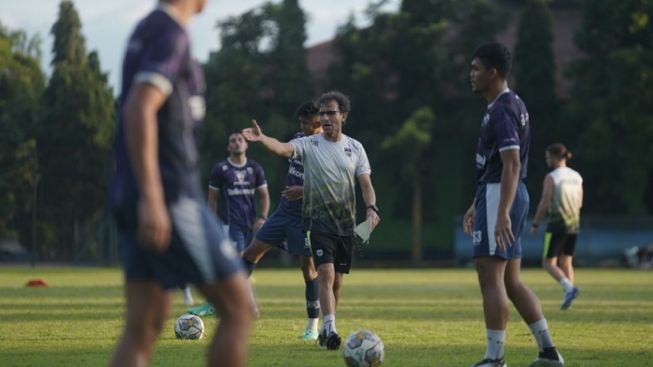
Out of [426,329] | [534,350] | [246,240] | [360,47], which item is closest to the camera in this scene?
[534,350]

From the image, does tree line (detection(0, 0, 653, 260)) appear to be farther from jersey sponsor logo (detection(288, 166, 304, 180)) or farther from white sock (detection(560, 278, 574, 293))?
jersey sponsor logo (detection(288, 166, 304, 180))

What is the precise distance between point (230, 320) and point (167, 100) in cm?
107

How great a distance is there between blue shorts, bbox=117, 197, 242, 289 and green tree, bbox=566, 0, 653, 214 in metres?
45.4

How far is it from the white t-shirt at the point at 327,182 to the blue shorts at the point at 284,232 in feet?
6.30

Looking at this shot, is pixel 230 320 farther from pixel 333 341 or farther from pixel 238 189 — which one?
pixel 238 189

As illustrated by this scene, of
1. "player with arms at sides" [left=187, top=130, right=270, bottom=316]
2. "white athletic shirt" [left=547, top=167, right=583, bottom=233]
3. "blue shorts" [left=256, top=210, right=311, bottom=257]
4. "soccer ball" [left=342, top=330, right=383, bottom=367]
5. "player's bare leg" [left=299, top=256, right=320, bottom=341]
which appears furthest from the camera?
"white athletic shirt" [left=547, top=167, right=583, bottom=233]

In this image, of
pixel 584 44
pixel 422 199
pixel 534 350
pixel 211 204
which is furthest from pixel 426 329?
pixel 422 199

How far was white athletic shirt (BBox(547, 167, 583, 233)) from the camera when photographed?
21.3 metres

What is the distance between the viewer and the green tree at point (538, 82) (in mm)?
53875

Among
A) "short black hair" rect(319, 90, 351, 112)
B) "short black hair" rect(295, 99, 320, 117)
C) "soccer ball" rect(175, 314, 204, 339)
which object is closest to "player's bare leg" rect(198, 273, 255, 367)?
"short black hair" rect(319, 90, 351, 112)

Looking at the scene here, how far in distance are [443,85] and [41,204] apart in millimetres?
20772

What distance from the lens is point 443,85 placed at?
56500 mm

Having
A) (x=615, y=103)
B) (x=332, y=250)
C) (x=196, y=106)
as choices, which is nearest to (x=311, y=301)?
(x=332, y=250)

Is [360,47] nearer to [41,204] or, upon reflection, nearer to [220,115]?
[220,115]
